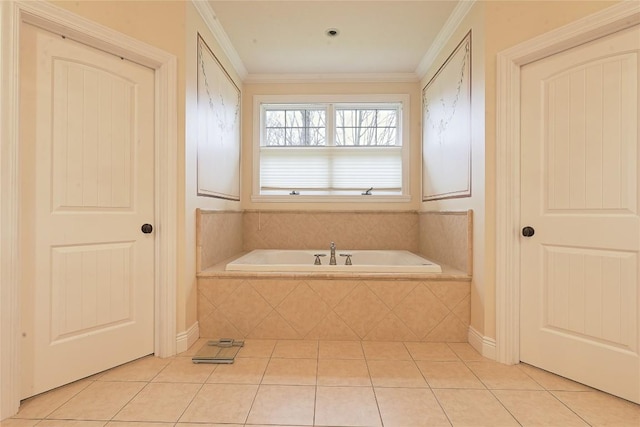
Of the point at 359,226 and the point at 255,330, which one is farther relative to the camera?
the point at 359,226

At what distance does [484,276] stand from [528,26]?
1.53 metres

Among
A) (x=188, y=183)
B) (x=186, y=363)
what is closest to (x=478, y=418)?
(x=186, y=363)

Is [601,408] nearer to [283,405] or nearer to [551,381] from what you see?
[551,381]

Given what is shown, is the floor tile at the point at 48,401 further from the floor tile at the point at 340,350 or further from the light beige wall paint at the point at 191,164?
the floor tile at the point at 340,350

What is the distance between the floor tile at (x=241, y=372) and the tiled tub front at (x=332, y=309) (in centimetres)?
34

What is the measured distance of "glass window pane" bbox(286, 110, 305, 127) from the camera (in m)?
3.60

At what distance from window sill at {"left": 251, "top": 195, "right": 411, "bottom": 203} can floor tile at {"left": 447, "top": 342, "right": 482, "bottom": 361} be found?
1631 mm

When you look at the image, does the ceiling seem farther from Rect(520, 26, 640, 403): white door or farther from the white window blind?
Rect(520, 26, 640, 403): white door

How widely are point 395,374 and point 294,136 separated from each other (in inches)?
104

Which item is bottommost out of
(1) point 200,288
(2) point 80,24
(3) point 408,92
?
(1) point 200,288

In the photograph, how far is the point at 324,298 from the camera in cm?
226

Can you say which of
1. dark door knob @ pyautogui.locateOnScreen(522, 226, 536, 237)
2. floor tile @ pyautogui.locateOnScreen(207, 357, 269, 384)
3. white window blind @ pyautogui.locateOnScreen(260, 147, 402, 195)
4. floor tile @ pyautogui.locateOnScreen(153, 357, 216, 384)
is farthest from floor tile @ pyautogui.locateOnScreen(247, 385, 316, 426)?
white window blind @ pyautogui.locateOnScreen(260, 147, 402, 195)

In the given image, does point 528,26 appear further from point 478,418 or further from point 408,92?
point 478,418

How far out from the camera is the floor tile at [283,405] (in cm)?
140
